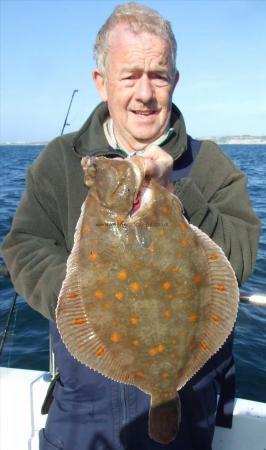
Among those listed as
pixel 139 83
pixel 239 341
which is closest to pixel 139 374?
pixel 139 83

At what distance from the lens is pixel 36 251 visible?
2.56 meters

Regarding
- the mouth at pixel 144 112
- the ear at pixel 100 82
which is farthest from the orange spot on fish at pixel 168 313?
the ear at pixel 100 82

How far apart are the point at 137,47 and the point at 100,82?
44 cm

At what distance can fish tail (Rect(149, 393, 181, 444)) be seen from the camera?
7.21 ft

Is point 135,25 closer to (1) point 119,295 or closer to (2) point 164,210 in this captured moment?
(2) point 164,210

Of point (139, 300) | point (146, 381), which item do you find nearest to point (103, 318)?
point (139, 300)

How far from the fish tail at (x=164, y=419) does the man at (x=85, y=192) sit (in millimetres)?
327

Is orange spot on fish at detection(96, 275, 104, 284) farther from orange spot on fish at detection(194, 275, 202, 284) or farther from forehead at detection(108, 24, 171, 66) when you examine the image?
forehead at detection(108, 24, 171, 66)

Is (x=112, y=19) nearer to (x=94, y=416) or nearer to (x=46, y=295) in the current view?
(x=46, y=295)

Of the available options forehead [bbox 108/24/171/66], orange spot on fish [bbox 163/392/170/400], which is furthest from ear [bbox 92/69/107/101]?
orange spot on fish [bbox 163/392/170/400]

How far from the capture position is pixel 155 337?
6.75 ft

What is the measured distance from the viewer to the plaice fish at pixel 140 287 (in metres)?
2.01

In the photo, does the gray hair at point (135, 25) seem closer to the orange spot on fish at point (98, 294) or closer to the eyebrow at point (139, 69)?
the eyebrow at point (139, 69)

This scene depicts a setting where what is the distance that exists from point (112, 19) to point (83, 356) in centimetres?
193
